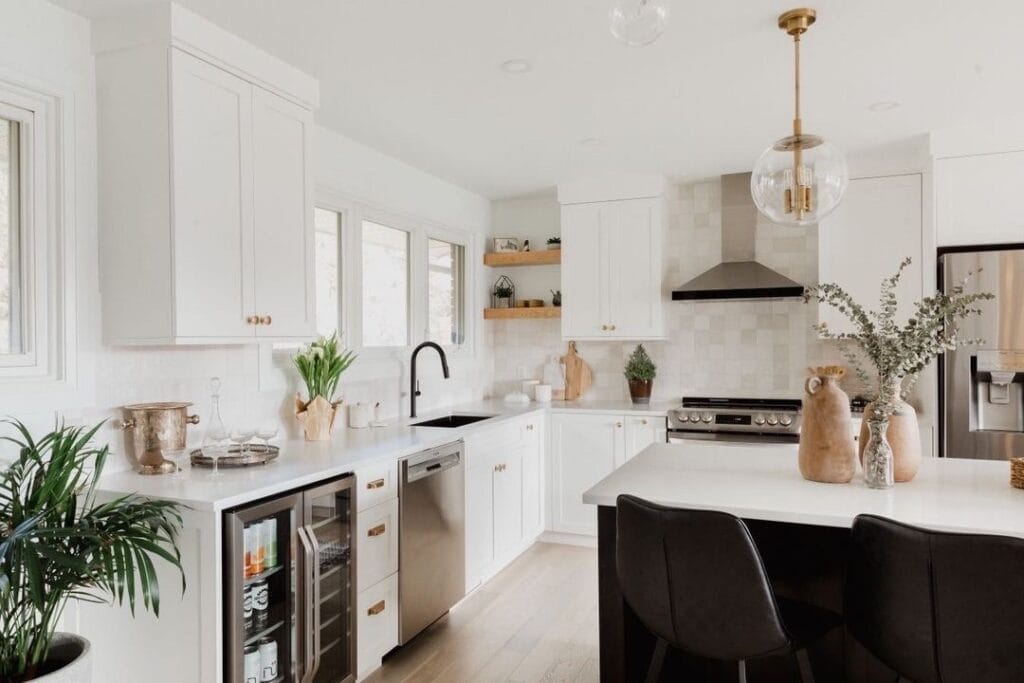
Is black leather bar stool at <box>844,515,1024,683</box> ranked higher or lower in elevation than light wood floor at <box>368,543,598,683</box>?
higher

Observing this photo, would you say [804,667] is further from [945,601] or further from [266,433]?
[266,433]

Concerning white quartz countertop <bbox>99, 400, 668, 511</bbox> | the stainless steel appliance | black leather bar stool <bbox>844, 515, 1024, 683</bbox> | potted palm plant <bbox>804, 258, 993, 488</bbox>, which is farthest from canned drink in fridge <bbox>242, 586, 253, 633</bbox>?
the stainless steel appliance

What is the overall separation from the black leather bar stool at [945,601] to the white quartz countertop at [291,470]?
5.68 feet

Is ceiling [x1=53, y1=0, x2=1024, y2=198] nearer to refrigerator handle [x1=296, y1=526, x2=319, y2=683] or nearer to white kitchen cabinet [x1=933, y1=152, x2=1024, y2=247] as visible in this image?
white kitchen cabinet [x1=933, y1=152, x2=1024, y2=247]

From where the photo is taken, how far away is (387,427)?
3.64 meters

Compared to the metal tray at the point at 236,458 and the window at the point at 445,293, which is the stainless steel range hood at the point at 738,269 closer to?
the window at the point at 445,293

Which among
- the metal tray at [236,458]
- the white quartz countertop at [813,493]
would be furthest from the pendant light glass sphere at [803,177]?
the metal tray at [236,458]

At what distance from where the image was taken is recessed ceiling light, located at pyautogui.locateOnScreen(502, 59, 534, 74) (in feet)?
8.93

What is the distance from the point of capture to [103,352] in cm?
244

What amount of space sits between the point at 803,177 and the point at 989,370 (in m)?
2.19

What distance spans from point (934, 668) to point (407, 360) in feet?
10.8

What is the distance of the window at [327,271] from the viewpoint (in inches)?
142

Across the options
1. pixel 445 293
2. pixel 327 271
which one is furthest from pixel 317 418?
pixel 445 293

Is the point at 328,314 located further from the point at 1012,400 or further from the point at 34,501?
the point at 1012,400
